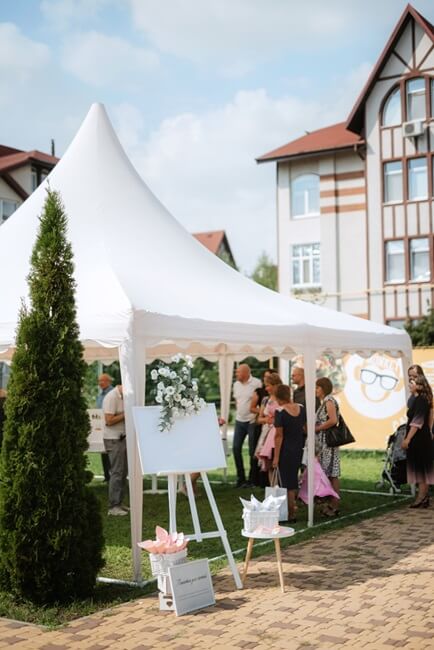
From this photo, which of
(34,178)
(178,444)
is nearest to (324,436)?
(178,444)

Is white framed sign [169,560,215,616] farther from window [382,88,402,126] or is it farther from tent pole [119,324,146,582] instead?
window [382,88,402,126]

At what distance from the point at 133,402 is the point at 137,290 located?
137cm

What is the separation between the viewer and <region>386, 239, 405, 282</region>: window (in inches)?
1215

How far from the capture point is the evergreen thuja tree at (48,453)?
20.8 feet

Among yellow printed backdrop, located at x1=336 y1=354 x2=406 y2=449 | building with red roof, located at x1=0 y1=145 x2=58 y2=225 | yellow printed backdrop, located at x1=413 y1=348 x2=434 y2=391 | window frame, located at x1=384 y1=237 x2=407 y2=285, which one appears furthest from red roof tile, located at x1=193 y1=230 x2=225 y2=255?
yellow printed backdrop, located at x1=413 y1=348 x2=434 y2=391

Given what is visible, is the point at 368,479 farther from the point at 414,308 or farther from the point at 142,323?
the point at 414,308

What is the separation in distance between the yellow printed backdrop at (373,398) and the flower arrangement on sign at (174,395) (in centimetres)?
1115

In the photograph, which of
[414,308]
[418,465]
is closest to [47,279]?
[418,465]

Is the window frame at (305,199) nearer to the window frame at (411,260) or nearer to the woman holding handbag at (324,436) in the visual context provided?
the window frame at (411,260)

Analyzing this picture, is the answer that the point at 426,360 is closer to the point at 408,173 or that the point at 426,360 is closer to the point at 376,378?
the point at 376,378

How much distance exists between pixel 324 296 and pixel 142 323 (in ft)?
83.5

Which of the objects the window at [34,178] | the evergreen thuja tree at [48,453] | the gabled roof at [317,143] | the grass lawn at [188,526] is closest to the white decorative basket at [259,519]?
the grass lawn at [188,526]

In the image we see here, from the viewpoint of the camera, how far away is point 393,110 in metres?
31.0

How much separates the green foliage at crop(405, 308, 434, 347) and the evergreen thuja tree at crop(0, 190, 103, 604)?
870 inches
